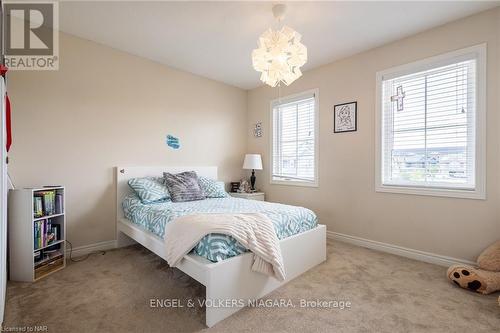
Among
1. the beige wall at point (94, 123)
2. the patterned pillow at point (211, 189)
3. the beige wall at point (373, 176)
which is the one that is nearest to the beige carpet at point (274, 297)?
the beige wall at point (373, 176)

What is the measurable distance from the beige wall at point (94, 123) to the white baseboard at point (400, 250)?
2.44 meters

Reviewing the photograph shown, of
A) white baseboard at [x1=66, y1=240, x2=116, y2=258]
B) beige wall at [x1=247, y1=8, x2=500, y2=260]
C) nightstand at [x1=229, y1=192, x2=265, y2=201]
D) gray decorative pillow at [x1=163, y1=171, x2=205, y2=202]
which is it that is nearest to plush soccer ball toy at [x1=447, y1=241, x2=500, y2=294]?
beige wall at [x1=247, y1=8, x2=500, y2=260]

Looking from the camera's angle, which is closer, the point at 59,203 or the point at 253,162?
the point at 59,203

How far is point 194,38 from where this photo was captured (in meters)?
2.73

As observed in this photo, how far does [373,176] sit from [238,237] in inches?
82.1

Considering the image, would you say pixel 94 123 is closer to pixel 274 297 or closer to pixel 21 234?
pixel 21 234

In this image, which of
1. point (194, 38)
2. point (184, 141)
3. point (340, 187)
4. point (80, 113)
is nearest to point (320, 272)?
point (340, 187)

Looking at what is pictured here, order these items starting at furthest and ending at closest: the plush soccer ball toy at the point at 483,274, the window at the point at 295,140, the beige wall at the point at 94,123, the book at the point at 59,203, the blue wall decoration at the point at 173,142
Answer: the window at the point at 295,140, the blue wall decoration at the point at 173,142, the beige wall at the point at 94,123, the book at the point at 59,203, the plush soccer ball toy at the point at 483,274

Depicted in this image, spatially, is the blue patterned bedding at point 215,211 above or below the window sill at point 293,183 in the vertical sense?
below

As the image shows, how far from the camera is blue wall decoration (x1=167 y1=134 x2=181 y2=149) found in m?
3.49

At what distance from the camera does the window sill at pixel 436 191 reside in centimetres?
226

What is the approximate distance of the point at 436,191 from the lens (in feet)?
8.15

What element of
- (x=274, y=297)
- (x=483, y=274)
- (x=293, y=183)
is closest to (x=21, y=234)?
(x=274, y=297)

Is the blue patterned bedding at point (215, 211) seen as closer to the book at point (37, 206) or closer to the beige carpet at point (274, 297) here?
the beige carpet at point (274, 297)
